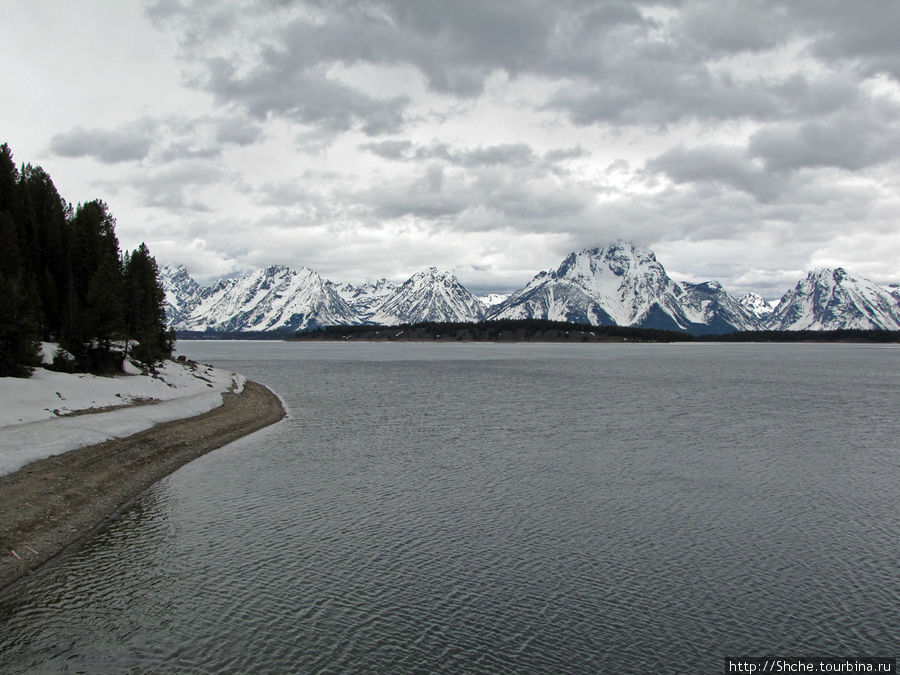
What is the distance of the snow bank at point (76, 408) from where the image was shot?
3184 centimetres

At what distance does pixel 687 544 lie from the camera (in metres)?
22.3

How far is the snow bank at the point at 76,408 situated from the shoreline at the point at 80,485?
1.05m

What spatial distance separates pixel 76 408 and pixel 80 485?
57.7ft

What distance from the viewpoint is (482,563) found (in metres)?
20.3

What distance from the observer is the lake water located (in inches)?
584

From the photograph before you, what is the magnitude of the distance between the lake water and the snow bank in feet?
22.8

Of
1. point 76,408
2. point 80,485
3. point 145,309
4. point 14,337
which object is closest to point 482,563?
point 80,485

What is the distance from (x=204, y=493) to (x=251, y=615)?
1414cm

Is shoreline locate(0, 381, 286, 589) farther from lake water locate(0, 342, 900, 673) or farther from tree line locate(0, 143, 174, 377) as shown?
tree line locate(0, 143, 174, 377)

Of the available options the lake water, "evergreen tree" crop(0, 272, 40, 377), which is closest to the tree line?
"evergreen tree" crop(0, 272, 40, 377)

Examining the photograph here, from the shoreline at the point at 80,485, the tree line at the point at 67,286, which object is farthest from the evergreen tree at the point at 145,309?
the shoreline at the point at 80,485

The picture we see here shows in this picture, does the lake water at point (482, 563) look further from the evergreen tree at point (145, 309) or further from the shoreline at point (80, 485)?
the evergreen tree at point (145, 309)

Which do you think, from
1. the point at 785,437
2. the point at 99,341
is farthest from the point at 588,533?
the point at 99,341

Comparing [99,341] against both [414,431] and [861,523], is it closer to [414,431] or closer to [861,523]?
[414,431]
